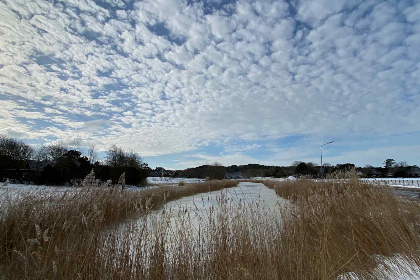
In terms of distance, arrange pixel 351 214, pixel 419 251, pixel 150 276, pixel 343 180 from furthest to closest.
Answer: pixel 343 180 → pixel 351 214 → pixel 419 251 → pixel 150 276

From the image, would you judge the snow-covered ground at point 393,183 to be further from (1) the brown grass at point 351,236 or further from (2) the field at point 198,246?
(2) the field at point 198,246

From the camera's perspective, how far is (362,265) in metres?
3.98

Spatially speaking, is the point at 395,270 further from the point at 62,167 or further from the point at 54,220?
the point at 62,167

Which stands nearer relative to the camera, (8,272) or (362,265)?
(8,272)

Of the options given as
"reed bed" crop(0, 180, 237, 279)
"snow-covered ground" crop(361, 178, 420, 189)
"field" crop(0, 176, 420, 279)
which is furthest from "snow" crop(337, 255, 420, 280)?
"snow-covered ground" crop(361, 178, 420, 189)

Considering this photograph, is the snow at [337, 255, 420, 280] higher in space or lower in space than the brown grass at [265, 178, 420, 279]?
lower

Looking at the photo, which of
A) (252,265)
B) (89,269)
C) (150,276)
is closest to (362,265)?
(252,265)

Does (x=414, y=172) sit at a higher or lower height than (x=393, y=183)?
higher

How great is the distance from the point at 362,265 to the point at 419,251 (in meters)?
1.16

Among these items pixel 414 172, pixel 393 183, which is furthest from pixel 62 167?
pixel 414 172

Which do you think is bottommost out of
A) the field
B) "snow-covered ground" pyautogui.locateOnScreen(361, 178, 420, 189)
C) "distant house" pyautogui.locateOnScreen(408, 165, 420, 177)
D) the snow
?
the snow

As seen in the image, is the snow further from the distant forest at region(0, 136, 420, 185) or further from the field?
the distant forest at region(0, 136, 420, 185)

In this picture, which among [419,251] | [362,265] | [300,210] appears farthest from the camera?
[300,210]

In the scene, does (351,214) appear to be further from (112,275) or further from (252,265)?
(112,275)
